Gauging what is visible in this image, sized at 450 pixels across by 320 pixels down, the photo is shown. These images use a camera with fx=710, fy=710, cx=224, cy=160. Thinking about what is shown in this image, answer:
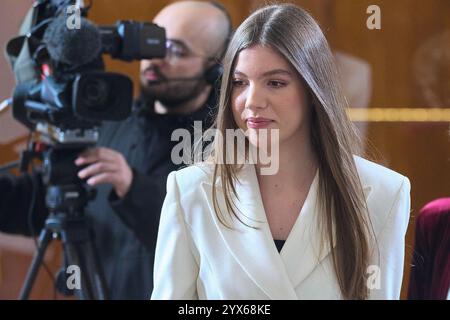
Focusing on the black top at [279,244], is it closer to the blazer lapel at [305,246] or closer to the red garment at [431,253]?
the blazer lapel at [305,246]

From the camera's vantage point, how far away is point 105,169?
1476 mm

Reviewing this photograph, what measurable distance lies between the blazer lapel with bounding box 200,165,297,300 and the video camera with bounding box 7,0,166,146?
53cm

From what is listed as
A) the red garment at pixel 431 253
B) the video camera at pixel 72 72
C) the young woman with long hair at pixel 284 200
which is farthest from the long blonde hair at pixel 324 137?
the video camera at pixel 72 72

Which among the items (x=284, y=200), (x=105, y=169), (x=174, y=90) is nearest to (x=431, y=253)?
(x=284, y=200)

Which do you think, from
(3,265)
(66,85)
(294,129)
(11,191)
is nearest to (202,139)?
(294,129)

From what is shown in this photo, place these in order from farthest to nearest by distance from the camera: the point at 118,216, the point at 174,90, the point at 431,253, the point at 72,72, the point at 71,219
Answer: the point at 174,90 → the point at 118,216 → the point at 71,219 → the point at 72,72 → the point at 431,253

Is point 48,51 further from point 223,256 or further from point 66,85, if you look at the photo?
point 223,256

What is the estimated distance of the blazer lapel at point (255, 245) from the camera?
31.8 inches

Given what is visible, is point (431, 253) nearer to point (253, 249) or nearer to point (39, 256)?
point (253, 249)

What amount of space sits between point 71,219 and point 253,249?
2.35ft

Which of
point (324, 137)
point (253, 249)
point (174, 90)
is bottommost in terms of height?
point (253, 249)

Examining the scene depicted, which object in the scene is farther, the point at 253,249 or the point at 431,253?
the point at 431,253

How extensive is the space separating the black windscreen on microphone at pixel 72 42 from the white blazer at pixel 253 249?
462 millimetres

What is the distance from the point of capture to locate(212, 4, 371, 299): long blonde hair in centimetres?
82
